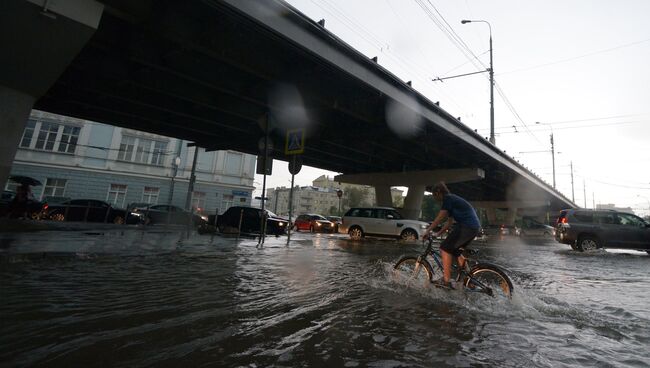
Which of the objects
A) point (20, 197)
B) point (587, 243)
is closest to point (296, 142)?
point (20, 197)

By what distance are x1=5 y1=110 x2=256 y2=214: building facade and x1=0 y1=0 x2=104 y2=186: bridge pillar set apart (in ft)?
63.7

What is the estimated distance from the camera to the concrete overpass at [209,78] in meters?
7.23

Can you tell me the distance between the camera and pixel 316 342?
2746 mm

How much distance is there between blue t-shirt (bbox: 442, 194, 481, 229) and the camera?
495cm

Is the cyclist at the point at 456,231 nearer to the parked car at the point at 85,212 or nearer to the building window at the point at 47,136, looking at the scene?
the parked car at the point at 85,212

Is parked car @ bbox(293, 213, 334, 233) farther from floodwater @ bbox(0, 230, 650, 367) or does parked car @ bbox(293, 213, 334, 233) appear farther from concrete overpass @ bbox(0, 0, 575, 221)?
floodwater @ bbox(0, 230, 650, 367)

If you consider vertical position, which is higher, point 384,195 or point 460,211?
point 384,195

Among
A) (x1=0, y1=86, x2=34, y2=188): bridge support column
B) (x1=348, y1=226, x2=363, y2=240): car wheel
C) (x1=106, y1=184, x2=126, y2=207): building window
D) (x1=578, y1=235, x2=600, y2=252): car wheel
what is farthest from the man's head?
(x1=106, y1=184, x2=126, y2=207): building window

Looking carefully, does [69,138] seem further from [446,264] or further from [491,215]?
[491,215]

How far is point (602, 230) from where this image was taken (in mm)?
13984

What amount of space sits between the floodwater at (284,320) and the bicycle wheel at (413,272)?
0.22 metres

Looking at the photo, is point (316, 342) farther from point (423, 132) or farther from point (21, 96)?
point (423, 132)

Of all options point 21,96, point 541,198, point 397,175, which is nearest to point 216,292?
point 21,96

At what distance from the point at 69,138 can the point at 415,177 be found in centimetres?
3409
